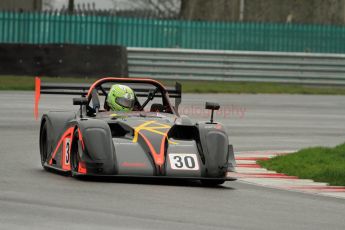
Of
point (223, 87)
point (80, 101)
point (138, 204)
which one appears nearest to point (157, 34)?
point (223, 87)

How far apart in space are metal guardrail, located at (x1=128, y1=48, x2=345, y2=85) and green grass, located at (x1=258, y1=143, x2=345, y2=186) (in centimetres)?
1808

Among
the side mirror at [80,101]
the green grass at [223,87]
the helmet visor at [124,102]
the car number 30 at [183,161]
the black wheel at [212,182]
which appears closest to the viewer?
the car number 30 at [183,161]

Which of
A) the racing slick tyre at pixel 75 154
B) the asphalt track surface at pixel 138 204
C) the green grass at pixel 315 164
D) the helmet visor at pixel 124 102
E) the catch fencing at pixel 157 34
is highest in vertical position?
the catch fencing at pixel 157 34

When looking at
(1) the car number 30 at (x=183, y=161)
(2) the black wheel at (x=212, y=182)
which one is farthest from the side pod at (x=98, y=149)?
(2) the black wheel at (x=212, y=182)

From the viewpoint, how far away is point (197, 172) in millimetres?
12828

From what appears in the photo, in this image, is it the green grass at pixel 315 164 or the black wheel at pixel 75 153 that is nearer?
the black wheel at pixel 75 153

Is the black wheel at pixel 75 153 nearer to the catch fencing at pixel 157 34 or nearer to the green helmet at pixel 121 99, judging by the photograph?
the green helmet at pixel 121 99

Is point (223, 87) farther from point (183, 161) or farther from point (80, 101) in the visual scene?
point (183, 161)

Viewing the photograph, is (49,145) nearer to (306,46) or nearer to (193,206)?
(193,206)

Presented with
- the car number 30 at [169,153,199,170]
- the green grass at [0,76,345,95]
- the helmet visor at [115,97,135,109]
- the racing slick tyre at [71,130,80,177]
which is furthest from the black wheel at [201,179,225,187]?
the green grass at [0,76,345,95]

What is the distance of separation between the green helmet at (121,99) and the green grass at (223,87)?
54.5 feet

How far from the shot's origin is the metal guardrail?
35.2 meters

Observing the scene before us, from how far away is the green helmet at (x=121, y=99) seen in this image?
572 inches

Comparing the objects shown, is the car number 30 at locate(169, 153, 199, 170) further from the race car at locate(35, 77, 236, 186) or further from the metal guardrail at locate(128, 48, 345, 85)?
the metal guardrail at locate(128, 48, 345, 85)
